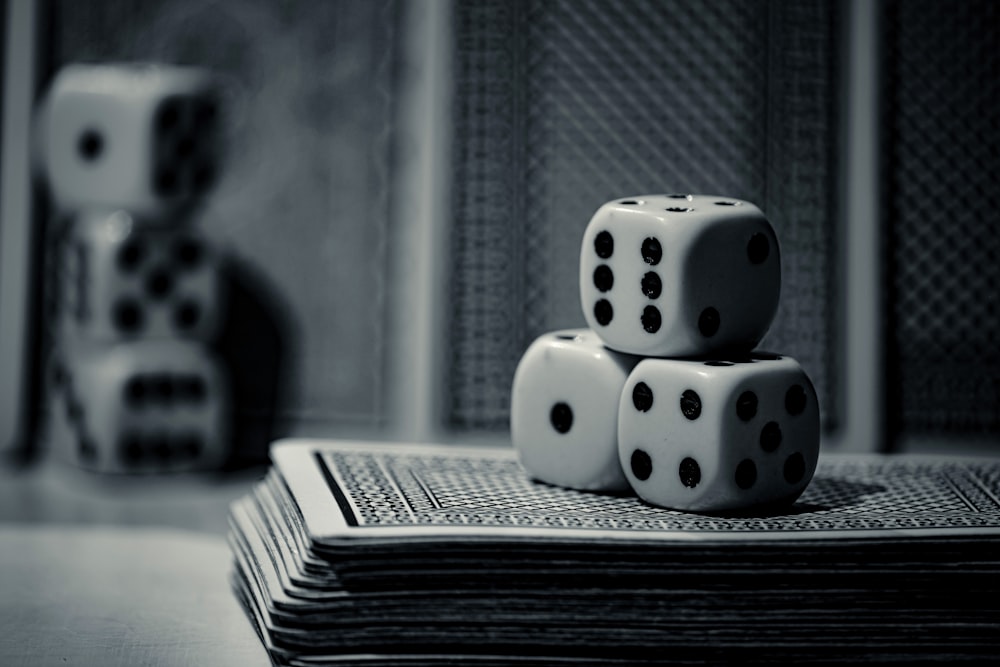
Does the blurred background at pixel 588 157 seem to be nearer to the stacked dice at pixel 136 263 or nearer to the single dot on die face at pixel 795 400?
the stacked dice at pixel 136 263

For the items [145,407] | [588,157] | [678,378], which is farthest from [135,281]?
[678,378]

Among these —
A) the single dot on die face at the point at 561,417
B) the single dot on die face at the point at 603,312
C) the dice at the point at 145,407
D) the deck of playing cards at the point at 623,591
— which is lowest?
the dice at the point at 145,407

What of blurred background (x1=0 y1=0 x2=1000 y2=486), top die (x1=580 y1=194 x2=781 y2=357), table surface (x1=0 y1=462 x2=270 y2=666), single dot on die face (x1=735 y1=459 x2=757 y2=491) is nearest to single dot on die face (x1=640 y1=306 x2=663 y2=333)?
top die (x1=580 y1=194 x2=781 y2=357)

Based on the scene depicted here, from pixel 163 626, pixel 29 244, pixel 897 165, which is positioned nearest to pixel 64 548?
pixel 163 626

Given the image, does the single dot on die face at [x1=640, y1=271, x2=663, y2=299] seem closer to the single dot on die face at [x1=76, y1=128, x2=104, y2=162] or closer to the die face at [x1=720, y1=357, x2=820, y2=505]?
the die face at [x1=720, y1=357, x2=820, y2=505]

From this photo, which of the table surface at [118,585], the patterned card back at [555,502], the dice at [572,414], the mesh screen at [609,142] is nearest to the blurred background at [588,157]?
the mesh screen at [609,142]

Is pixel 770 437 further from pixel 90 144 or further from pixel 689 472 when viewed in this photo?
pixel 90 144
